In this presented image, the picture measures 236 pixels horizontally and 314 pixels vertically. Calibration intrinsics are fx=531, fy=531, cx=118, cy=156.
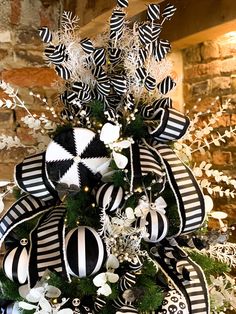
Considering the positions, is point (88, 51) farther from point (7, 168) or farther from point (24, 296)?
point (7, 168)

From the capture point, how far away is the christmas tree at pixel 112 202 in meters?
1.08

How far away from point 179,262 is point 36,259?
30 cm

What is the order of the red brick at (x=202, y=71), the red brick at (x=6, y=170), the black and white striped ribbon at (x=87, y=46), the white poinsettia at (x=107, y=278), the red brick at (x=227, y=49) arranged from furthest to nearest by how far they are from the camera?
1. the red brick at (x=202, y=71)
2. the red brick at (x=227, y=49)
3. the red brick at (x=6, y=170)
4. the black and white striped ribbon at (x=87, y=46)
5. the white poinsettia at (x=107, y=278)

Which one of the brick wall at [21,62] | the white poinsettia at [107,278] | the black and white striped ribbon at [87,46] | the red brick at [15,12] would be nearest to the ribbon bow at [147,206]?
the white poinsettia at [107,278]

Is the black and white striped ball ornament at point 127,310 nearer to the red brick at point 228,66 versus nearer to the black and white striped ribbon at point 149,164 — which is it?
the black and white striped ribbon at point 149,164

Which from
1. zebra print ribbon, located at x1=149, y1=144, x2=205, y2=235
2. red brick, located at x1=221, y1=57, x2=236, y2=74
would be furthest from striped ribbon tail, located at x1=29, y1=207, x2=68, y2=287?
red brick, located at x1=221, y1=57, x2=236, y2=74

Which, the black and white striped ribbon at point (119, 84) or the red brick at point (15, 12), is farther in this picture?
the red brick at point (15, 12)

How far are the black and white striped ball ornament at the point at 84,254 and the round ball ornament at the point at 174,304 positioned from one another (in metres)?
0.16

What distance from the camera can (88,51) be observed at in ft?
3.82

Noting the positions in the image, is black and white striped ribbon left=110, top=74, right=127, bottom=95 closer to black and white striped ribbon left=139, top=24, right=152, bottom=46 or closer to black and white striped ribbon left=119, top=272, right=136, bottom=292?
black and white striped ribbon left=139, top=24, right=152, bottom=46

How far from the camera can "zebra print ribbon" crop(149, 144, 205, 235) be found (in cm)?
110

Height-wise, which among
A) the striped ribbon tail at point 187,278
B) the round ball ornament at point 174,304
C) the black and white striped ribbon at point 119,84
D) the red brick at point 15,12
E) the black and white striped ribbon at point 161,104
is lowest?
A: the round ball ornament at point 174,304

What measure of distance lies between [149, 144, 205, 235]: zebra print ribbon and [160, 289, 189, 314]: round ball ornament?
0.13 m

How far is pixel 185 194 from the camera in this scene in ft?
3.63
